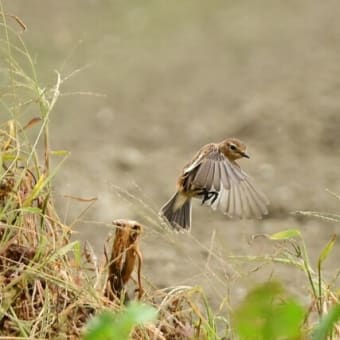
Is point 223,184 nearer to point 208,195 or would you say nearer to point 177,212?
point 208,195

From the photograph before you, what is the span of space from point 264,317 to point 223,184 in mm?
1608

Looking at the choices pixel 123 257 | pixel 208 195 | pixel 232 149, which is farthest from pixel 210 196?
pixel 123 257

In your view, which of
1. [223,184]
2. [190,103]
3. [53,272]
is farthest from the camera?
[190,103]

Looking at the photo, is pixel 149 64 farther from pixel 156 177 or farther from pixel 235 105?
pixel 156 177

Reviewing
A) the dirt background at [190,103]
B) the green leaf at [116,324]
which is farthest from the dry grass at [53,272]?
the dirt background at [190,103]

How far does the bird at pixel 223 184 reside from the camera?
3580 millimetres

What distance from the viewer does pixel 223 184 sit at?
3.59 m

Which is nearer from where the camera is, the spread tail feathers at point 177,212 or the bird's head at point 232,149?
the bird's head at point 232,149

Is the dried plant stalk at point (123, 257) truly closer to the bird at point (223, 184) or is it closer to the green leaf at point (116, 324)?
the bird at point (223, 184)

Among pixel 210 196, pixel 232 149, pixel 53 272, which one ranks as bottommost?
pixel 53 272

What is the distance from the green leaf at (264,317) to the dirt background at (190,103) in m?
2.66

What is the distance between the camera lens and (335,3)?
8078 millimetres

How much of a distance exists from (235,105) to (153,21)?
4.39ft

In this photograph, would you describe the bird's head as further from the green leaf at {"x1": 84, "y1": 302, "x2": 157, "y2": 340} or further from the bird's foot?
the green leaf at {"x1": 84, "y1": 302, "x2": 157, "y2": 340}
